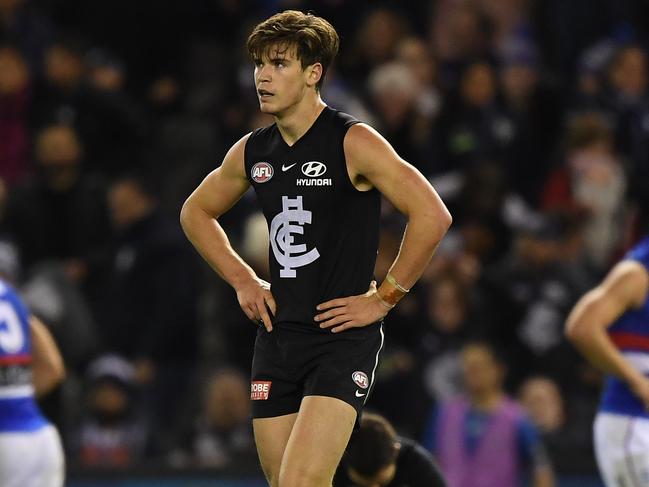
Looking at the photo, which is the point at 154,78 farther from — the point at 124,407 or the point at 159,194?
the point at 124,407

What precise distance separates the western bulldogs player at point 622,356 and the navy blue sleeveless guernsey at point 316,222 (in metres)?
1.53

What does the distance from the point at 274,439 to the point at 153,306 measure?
5.60 m

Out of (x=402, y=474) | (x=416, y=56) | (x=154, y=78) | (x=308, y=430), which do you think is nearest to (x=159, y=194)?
(x=154, y=78)

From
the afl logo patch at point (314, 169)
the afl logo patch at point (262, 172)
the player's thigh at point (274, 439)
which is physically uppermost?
the afl logo patch at point (314, 169)

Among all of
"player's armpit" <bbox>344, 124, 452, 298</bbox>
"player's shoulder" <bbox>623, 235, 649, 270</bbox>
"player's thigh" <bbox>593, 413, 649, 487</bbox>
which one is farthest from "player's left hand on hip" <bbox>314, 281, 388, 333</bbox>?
"player's thigh" <bbox>593, 413, 649, 487</bbox>

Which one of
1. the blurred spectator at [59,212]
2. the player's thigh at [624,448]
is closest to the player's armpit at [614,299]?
the player's thigh at [624,448]

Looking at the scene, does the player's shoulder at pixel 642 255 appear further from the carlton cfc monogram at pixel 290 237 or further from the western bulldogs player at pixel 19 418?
the western bulldogs player at pixel 19 418

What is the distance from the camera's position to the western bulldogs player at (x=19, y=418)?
7895 mm

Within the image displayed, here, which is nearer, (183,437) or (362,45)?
(183,437)

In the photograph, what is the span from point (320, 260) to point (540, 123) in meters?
6.86

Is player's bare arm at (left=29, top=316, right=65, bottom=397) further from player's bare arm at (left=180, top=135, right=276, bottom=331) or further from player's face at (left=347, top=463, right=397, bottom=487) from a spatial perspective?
player's face at (left=347, top=463, right=397, bottom=487)

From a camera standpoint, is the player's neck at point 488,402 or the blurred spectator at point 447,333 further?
the blurred spectator at point 447,333

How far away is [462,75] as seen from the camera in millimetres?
12750

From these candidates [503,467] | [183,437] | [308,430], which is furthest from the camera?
[183,437]
